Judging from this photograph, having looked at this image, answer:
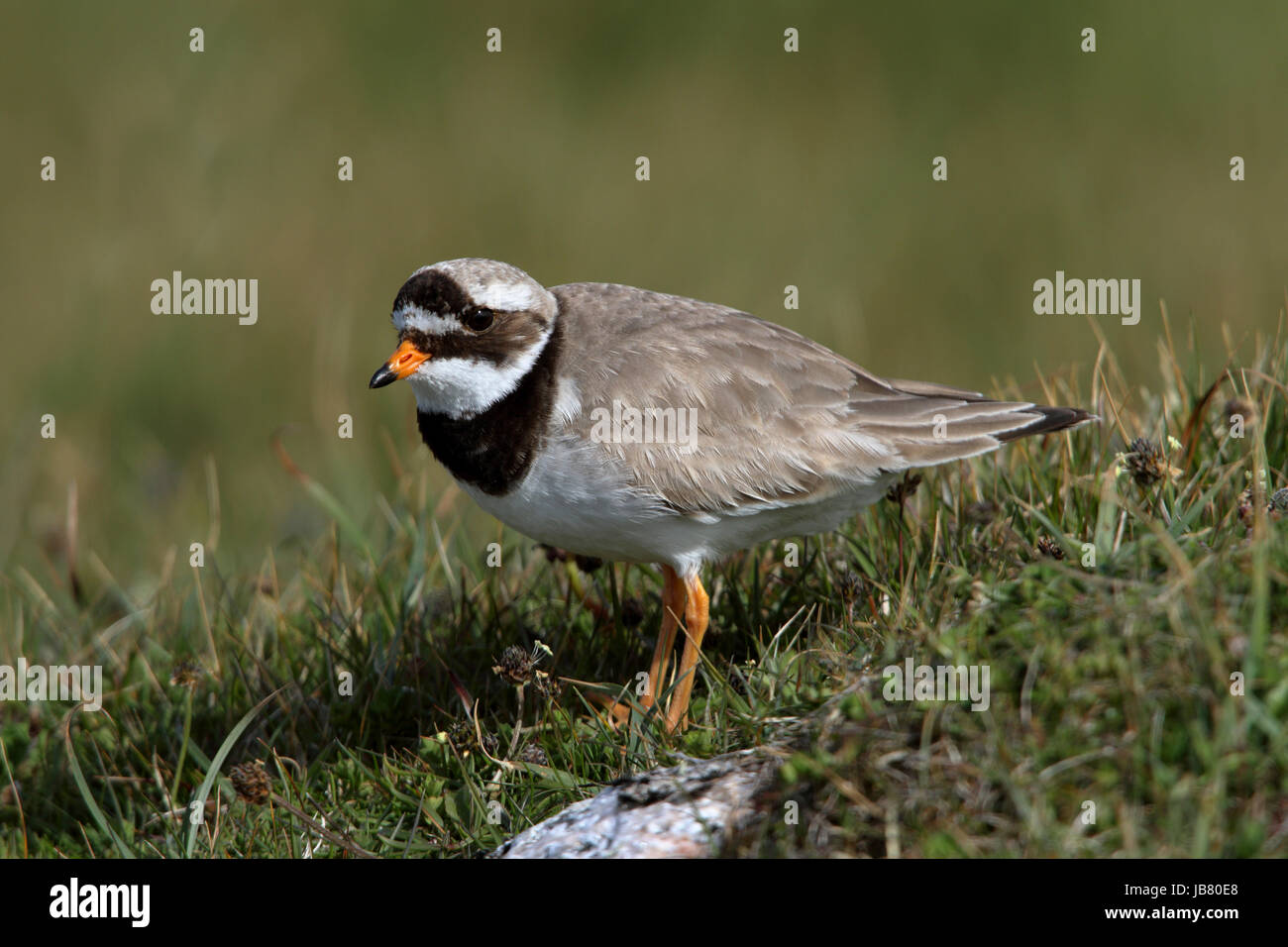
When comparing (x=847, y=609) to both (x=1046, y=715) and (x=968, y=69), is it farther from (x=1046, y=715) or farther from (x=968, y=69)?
(x=968, y=69)

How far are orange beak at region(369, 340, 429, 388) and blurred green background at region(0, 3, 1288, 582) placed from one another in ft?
14.2

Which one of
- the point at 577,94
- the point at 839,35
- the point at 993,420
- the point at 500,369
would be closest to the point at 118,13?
the point at 577,94

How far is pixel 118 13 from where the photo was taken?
14484 millimetres

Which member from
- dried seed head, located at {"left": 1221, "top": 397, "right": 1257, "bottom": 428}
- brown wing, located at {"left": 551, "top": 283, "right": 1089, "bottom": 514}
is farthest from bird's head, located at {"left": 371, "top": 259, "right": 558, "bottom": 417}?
dried seed head, located at {"left": 1221, "top": 397, "right": 1257, "bottom": 428}

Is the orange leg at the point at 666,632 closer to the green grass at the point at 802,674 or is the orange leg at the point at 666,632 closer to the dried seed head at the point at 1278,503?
the green grass at the point at 802,674

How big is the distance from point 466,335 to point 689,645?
156 cm

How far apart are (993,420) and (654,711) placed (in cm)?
190

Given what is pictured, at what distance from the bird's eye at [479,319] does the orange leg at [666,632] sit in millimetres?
1280

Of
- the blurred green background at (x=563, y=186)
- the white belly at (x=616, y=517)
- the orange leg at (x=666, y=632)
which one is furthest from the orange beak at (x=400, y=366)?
the blurred green background at (x=563, y=186)

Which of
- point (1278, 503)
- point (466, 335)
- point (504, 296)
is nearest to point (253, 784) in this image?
point (466, 335)

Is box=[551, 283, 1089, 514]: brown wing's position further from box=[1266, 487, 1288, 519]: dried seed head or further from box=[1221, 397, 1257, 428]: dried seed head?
box=[1266, 487, 1288, 519]: dried seed head

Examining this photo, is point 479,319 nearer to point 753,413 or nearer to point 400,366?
point 400,366

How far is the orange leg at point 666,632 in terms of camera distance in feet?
17.4

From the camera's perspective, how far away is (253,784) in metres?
4.99
